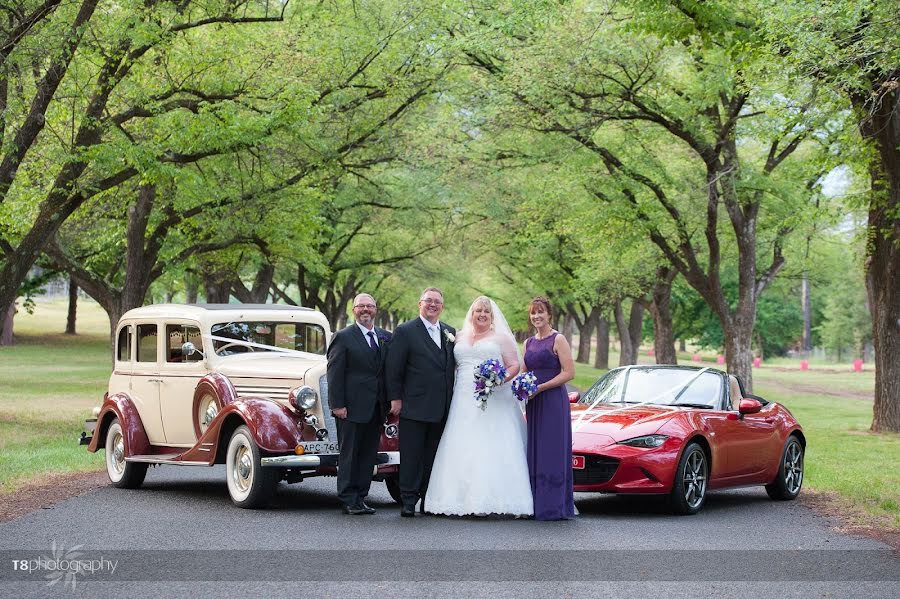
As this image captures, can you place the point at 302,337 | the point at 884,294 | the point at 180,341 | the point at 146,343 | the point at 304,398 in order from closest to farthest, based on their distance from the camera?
the point at 304,398, the point at 180,341, the point at 146,343, the point at 302,337, the point at 884,294

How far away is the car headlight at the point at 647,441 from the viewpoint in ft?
37.2

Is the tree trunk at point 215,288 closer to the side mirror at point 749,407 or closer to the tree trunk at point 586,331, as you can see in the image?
the tree trunk at point 586,331

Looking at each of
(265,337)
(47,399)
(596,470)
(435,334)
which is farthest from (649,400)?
(47,399)

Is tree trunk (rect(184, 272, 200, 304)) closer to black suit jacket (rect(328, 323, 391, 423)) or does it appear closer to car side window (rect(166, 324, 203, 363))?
car side window (rect(166, 324, 203, 363))

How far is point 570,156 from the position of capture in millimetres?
27156

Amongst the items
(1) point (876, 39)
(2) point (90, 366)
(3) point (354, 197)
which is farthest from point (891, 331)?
(2) point (90, 366)

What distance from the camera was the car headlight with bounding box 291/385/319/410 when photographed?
1154cm

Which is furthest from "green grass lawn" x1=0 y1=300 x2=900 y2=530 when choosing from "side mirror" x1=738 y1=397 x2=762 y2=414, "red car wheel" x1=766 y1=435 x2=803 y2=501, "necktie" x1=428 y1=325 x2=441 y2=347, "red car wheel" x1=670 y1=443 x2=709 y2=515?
"necktie" x1=428 y1=325 x2=441 y2=347

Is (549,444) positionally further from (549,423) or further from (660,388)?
(660,388)

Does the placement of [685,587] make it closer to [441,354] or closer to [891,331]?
[441,354]

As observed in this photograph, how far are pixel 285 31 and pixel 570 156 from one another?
700cm

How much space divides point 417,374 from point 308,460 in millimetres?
1303

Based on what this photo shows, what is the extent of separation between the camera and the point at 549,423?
11078 mm

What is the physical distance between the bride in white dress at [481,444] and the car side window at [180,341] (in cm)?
333
